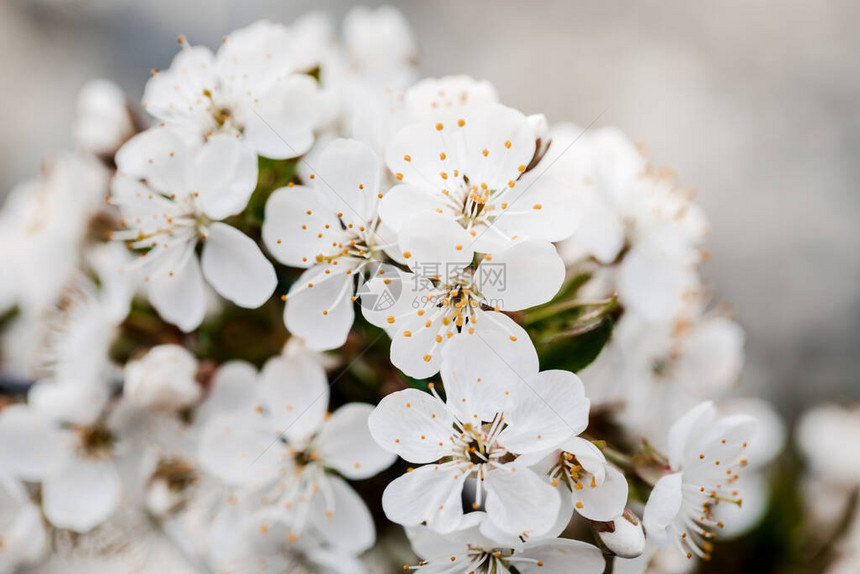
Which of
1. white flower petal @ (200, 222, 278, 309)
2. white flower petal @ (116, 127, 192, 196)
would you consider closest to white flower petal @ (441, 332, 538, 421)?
white flower petal @ (200, 222, 278, 309)

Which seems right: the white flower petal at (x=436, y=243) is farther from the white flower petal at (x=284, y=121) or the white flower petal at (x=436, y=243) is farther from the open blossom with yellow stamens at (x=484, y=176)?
the white flower petal at (x=284, y=121)

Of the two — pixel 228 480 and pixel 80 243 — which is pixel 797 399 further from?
pixel 80 243

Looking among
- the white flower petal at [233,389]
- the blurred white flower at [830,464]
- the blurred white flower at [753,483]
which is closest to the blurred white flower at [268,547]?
the white flower petal at [233,389]

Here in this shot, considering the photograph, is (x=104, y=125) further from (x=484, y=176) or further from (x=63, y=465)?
(x=484, y=176)

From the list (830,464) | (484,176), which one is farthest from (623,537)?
(830,464)

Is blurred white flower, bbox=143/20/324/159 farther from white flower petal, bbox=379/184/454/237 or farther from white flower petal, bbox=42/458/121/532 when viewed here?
white flower petal, bbox=42/458/121/532

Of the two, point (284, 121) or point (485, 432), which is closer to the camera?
point (485, 432)
